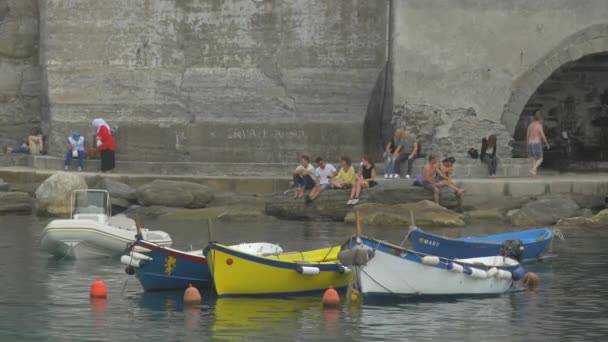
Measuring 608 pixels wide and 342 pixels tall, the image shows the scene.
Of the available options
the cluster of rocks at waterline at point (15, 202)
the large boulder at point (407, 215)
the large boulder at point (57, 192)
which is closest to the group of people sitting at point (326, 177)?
the large boulder at point (407, 215)

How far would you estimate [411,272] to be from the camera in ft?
62.0

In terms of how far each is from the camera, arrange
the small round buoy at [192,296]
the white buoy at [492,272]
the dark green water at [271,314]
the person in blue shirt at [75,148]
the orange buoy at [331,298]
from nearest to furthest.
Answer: the dark green water at [271,314] → the orange buoy at [331,298] → the small round buoy at [192,296] → the white buoy at [492,272] → the person in blue shirt at [75,148]

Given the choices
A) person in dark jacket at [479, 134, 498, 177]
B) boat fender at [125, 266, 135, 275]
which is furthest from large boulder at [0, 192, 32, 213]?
boat fender at [125, 266, 135, 275]

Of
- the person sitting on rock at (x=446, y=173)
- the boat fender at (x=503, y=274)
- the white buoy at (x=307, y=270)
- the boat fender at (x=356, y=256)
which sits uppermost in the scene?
the person sitting on rock at (x=446, y=173)

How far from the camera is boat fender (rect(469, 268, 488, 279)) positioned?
752 inches

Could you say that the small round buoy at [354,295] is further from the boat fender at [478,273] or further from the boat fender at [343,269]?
the boat fender at [478,273]

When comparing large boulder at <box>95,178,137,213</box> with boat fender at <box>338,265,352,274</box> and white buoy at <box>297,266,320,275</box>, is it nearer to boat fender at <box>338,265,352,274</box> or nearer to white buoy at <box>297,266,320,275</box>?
boat fender at <box>338,265,352,274</box>

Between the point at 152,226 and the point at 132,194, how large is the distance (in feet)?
7.92

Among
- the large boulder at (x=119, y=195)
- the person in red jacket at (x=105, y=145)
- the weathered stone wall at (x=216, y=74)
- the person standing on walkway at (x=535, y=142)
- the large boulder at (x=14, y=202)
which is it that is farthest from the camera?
the weathered stone wall at (x=216, y=74)

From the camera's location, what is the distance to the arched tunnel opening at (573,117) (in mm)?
32875

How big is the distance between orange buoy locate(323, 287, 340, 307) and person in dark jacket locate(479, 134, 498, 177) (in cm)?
1178

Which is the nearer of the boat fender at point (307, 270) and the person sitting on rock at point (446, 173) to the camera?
the boat fender at point (307, 270)

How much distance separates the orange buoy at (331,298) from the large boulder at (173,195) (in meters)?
10.8

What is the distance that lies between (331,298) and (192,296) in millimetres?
1664
